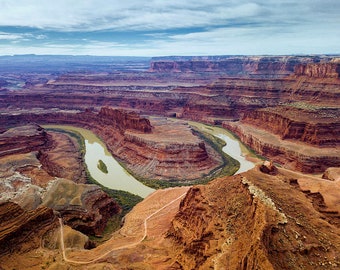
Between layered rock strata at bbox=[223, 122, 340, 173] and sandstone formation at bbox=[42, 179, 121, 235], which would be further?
layered rock strata at bbox=[223, 122, 340, 173]

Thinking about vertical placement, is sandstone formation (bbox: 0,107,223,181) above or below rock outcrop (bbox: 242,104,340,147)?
below

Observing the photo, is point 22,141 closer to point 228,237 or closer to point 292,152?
point 292,152

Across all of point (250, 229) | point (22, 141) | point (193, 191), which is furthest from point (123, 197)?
point (22, 141)

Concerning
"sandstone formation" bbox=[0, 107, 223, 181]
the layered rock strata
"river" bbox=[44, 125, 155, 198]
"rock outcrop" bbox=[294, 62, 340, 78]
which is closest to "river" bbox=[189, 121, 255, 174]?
the layered rock strata

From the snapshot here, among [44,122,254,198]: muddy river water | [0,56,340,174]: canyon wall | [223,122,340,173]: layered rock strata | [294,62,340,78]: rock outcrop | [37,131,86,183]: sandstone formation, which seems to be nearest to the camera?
[44,122,254,198]: muddy river water

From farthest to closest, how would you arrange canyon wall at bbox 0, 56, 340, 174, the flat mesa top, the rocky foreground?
canyon wall at bbox 0, 56, 340, 174, the flat mesa top, the rocky foreground

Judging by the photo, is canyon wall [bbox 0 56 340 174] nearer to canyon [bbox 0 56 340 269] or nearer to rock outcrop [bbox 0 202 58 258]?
canyon [bbox 0 56 340 269]

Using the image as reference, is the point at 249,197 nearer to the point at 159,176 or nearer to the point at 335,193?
the point at 335,193

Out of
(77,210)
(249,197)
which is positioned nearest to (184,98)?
(77,210)
